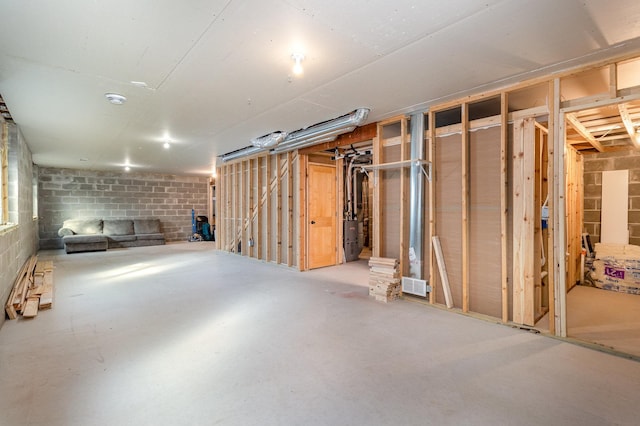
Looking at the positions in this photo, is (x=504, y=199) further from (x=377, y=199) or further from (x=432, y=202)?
(x=377, y=199)

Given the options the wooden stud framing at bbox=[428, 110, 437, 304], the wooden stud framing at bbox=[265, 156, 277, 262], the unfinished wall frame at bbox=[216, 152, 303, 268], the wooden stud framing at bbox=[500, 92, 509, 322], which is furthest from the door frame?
the wooden stud framing at bbox=[500, 92, 509, 322]

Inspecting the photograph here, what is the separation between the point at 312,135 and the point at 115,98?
103 inches

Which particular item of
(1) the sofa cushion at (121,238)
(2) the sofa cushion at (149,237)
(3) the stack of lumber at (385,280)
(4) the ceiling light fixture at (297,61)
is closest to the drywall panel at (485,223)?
(3) the stack of lumber at (385,280)

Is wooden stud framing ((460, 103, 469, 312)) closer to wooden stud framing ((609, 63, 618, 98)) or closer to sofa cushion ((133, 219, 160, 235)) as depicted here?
wooden stud framing ((609, 63, 618, 98))

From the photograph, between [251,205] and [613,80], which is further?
[251,205]

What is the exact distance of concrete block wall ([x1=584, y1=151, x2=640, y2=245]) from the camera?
4.82 metres

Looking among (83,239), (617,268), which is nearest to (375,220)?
(617,268)

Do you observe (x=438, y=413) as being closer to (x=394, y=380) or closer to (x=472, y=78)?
(x=394, y=380)

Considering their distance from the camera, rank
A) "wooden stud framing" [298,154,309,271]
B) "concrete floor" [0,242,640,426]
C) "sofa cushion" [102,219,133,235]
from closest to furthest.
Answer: "concrete floor" [0,242,640,426] → "wooden stud framing" [298,154,309,271] → "sofa cushion" [102,219,133,235]

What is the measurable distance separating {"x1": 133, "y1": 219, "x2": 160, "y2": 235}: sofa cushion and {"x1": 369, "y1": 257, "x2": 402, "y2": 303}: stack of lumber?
909 centimetres

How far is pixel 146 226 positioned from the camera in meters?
10.4

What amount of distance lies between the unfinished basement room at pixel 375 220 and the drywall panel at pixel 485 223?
23mm

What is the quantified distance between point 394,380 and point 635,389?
5.31 ft

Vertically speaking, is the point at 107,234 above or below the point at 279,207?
below
